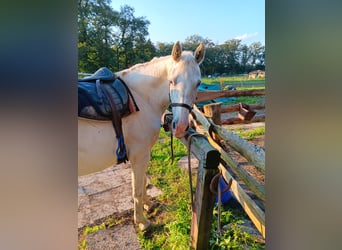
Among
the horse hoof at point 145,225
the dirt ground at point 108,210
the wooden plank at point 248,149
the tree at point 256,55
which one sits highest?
the tree at point 256,55

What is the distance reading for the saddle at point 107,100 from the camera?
836mm

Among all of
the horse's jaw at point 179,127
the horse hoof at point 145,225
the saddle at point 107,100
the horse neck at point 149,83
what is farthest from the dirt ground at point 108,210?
the horse neck at point 149,83

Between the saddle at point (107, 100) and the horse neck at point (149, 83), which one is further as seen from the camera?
the horse neck at point (149, 83)

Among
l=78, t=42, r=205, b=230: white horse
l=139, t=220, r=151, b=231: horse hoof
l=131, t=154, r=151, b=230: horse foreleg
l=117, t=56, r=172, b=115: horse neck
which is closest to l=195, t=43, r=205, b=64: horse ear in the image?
l=78, t=42, r=205, b=230: white horse

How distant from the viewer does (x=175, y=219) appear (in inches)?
35.9

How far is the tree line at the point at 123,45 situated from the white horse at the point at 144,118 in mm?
100

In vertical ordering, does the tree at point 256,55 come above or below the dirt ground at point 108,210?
above

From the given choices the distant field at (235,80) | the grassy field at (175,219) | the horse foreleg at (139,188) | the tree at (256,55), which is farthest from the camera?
the horse foreleg at (139,188)

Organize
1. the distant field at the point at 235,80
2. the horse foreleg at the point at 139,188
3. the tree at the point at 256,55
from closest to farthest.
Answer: the tree at the point at 256,55
the distant field at the point at 235,80
the horse foreleg at the point at 139,188

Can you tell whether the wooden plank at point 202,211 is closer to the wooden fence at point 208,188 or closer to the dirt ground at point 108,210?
the wooden fence at point 208,188

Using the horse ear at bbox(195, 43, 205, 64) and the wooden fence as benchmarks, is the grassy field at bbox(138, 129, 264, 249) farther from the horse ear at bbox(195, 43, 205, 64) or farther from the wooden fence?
the horse ear at bbox(195, 43, 205, 64)

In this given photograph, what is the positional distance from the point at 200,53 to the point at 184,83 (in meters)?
0.14
